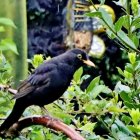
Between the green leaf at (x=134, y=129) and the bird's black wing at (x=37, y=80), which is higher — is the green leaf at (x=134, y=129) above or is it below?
above

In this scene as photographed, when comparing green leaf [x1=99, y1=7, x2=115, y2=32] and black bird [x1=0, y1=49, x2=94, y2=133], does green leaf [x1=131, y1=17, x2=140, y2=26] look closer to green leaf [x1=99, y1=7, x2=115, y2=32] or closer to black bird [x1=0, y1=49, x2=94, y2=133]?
green leaf [x1=99, y1=7, x2=115, y2=32]

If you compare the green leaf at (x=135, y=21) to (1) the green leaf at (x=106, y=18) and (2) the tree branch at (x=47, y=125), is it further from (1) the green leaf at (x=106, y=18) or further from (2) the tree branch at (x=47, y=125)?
(2) the tree branch at (x=47, y=125)

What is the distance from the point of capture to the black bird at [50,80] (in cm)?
246

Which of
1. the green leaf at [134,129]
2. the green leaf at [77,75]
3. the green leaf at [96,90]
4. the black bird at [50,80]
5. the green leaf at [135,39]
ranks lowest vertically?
the black bird at [50,80]

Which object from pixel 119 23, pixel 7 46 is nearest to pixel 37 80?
pixel 119 23

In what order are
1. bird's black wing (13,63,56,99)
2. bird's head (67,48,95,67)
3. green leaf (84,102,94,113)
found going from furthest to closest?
bird's head (67,48,95,67)
bird's black wing (13,63,56,99)
green leaf (84,102,94,113)

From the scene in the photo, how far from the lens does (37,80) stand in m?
2.59

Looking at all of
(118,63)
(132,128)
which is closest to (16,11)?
(132,128)

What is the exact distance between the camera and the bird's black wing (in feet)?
7.85

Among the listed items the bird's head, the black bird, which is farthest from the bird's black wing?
the bird's head

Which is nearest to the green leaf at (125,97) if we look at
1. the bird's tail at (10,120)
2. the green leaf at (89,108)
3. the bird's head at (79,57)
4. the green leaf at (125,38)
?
the green leaf at (125,38)

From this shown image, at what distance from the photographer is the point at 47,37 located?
6398 mm

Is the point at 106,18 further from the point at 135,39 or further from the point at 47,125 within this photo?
the point at 47,125

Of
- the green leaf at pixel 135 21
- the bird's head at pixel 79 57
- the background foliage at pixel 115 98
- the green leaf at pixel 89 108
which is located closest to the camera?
the background foliage at pixel 115 98
